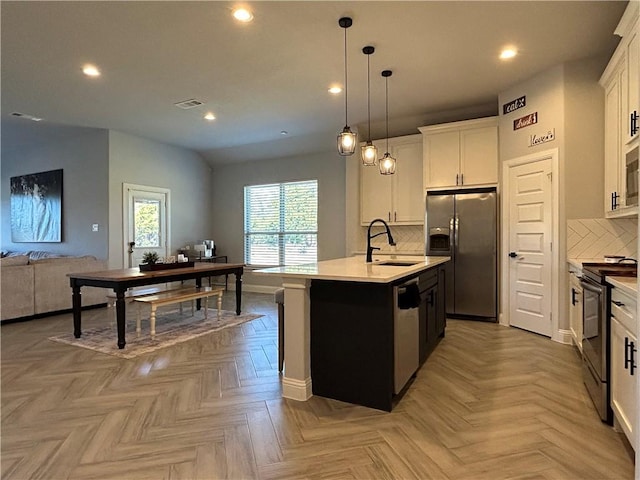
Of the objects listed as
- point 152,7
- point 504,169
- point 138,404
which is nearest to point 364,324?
point 138,404

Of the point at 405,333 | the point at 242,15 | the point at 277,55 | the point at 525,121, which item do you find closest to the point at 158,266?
the point at 277,55

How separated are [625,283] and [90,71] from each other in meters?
5.06

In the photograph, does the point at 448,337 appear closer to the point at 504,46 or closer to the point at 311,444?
the point at 311,444

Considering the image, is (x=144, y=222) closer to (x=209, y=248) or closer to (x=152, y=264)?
(x=209, y=248)

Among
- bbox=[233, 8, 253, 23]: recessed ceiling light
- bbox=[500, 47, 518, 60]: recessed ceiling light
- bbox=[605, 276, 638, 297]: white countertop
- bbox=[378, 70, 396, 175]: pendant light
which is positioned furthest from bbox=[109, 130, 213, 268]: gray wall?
bbox=[605, 276, 638, 297]: white countertop

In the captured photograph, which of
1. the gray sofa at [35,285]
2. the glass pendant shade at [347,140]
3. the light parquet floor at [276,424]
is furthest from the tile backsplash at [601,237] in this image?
the gray sofa at [35,285]

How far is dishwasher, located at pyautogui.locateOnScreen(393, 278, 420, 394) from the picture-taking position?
2.43 meters

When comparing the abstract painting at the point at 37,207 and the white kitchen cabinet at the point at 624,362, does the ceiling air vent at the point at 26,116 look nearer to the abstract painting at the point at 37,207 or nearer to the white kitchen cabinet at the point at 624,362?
the abstract painting at the point at 37,207

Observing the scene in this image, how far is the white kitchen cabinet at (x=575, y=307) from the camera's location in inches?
132

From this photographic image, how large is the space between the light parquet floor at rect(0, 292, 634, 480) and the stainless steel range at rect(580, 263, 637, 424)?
0.38ft

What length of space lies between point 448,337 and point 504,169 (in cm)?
224

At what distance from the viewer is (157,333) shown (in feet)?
14.3

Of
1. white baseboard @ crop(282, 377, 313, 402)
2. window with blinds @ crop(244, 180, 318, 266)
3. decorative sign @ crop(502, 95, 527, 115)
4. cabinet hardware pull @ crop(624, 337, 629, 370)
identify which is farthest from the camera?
window with blinds @ crop(244, 180, 318, 266)

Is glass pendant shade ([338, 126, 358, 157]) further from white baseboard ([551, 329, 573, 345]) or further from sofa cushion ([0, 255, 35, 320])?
sofa cushion ([0, 255, 35, 320])
